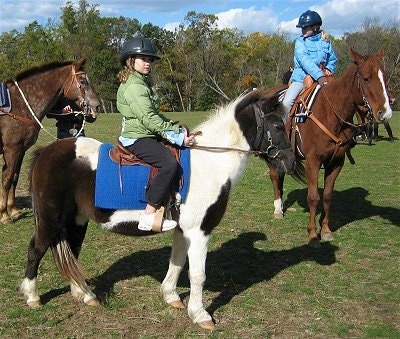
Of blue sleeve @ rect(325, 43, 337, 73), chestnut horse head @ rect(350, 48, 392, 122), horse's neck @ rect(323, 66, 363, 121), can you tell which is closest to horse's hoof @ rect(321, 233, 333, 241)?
horse's neck @ rect(323, 66, 363, 121)

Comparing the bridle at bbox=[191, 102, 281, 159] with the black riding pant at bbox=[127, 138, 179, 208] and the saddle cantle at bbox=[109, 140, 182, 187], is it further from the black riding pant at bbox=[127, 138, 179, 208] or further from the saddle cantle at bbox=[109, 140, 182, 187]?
the black riding pant at bbox=[127, 138, 179, 208]

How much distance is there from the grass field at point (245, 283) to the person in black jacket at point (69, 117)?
4.97ft

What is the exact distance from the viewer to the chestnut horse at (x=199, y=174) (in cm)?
411

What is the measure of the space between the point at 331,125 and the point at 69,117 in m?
4.08

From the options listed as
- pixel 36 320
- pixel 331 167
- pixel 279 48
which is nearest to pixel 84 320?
pixel 36 320

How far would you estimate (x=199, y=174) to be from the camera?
4.12 m

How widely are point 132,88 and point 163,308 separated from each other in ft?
6.92

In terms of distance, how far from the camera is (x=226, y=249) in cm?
632

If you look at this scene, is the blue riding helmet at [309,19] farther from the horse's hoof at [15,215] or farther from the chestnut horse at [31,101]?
the horse's hoof at [15,215]

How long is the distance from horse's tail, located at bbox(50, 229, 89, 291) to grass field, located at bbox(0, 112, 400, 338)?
1.02 feet

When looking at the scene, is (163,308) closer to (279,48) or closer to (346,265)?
(346,265)

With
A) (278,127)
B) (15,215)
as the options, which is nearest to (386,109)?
(278,127)

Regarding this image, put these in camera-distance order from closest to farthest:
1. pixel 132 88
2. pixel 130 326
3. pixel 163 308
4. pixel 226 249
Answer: pixel 132 88 < pixel 130 326 < pixel 163 308 < pixel 226 249

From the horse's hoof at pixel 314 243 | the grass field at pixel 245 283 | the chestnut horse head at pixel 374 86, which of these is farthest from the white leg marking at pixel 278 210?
the chestnut horse head at pixel 374 86
